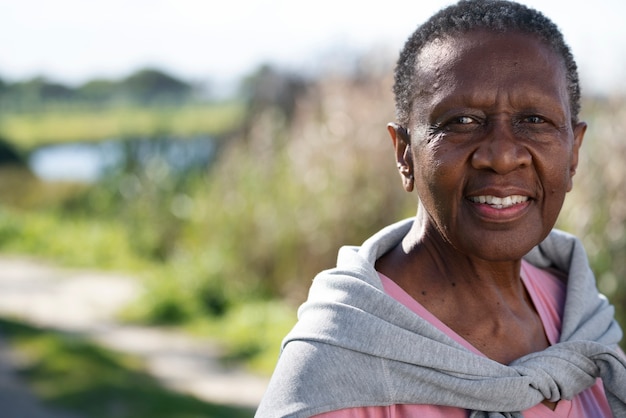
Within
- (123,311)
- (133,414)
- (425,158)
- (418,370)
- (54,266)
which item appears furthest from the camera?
(54,266)

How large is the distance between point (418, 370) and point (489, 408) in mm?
176

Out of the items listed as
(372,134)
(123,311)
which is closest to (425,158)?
(372,134)

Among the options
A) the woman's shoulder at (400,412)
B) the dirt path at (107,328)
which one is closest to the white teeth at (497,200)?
the woman's shoulder at (400,412)

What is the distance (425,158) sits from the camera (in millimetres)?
1815

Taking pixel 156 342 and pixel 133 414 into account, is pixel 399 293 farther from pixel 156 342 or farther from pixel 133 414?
pixel 156 342

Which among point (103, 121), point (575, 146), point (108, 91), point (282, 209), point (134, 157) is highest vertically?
point (108, 91)

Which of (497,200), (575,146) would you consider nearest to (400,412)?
(497,200)

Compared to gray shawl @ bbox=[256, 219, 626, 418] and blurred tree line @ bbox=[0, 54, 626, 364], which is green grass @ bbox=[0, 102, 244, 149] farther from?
gray shawl @ bbox=[256, 219, 626, 418]

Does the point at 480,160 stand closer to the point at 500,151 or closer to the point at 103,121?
the point at 500,151

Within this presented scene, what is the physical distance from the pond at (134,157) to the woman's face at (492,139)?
921 centimetres

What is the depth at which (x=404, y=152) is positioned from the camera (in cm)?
194

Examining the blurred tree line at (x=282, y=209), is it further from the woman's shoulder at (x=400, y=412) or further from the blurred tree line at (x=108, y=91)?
the blurred tree line at (x=108, y=91)

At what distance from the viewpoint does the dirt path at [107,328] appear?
5918 mm

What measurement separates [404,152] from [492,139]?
0.81 feet
